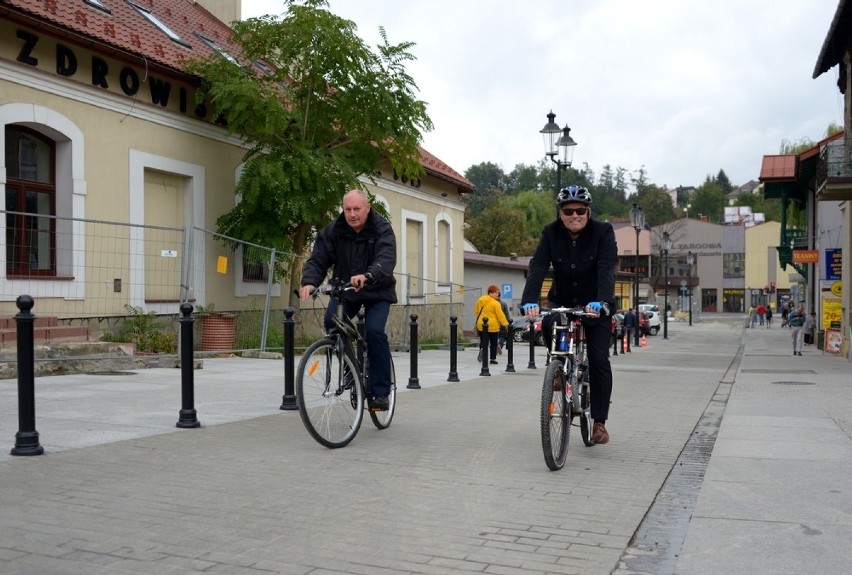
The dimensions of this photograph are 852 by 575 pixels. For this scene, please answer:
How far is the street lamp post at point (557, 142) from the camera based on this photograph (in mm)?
19625

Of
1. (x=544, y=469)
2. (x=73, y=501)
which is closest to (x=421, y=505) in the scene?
(x=544, y=469)

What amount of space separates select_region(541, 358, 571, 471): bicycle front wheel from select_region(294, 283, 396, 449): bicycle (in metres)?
1.53

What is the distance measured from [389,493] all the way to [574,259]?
2.31 metres

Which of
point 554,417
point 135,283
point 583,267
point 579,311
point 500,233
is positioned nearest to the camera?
point 554,417

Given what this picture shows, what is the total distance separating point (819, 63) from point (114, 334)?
2223 centimetres

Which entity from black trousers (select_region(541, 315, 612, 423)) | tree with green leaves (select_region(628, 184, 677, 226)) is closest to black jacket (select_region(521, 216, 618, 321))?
black trousers (select_region(541, 315, 612, 423))

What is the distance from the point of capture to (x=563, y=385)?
570cm

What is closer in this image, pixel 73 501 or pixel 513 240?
pixel 73 501

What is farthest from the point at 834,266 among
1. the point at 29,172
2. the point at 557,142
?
the point at 29,172

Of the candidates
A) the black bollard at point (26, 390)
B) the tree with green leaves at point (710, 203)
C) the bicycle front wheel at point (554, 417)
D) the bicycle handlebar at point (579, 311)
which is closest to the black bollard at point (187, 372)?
the black bollard at point (26, 390)

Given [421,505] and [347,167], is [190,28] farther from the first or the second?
[421,505]

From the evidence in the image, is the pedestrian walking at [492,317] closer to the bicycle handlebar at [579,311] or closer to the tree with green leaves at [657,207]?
the bicycle handlebar at [579,311]

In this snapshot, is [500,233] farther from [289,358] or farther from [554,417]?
[554,417]

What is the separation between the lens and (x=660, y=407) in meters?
9.93
